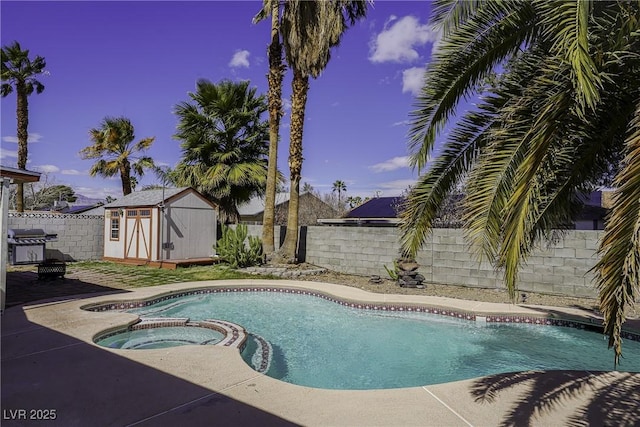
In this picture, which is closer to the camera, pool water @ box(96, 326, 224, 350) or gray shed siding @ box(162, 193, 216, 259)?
pool water @ box(96, 326, 224, 350)

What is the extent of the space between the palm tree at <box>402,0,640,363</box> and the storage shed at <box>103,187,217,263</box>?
1262 cm

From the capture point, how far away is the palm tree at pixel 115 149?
67.5ft

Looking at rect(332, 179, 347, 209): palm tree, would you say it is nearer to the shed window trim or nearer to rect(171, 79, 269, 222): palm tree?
rect(171, 79, 269, 222): palm tree

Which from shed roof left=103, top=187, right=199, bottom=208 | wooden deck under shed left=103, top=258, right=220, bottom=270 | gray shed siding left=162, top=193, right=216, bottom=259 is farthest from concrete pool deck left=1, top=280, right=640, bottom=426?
shed roof left=103, top=187, right=199, bottom=208

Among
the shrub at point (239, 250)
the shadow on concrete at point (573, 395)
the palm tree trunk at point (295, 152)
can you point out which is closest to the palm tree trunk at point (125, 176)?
the shrub at point (239, 250)

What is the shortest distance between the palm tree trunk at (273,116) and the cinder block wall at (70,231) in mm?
8119

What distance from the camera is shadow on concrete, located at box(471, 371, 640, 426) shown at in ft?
10.2

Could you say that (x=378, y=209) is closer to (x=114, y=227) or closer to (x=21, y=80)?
(x=114, y=227)

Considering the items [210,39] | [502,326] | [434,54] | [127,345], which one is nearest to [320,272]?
[502,326]

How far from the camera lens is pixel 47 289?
916 cm

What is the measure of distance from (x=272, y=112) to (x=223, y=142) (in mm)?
4284

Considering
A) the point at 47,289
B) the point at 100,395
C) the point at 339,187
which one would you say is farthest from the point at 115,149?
the point at 339,187

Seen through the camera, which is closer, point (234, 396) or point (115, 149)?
point (234, 396)

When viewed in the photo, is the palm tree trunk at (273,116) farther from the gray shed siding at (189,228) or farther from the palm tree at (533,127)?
Result: the palm tree at (533,127)
